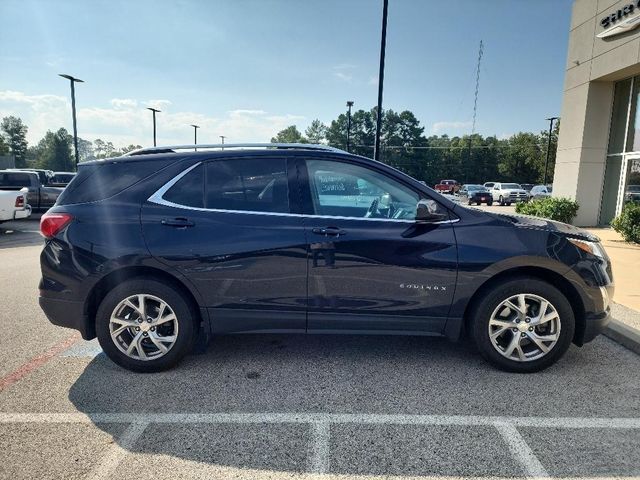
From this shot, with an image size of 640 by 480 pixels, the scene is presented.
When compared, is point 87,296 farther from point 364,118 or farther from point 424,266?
point 364,118

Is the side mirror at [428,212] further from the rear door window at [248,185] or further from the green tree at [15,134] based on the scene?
the green tree at [15,134]

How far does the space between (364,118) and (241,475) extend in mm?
91955

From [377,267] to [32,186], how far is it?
17956mm

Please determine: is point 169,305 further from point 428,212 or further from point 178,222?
point 428,212

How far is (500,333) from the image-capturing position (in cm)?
344

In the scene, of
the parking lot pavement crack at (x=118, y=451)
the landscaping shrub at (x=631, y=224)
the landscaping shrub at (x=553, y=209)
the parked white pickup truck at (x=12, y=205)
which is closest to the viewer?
the parking lot pavement crack at (x=118, y=451)

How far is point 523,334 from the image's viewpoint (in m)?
3.43

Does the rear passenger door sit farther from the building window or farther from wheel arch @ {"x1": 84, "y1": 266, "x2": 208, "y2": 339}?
the building window

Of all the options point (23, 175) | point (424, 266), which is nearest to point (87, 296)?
point (424, 266)

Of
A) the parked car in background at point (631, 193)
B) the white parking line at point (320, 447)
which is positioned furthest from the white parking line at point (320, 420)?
the parked car in background at point (631, 193)

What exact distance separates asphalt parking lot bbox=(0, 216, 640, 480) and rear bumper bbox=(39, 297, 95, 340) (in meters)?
0.41

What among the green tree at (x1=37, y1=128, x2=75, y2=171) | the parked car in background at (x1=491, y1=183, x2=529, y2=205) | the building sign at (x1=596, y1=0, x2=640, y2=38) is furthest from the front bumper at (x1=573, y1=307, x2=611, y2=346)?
the green tree at (x1=37, y1=128, x2=75, y2=171)

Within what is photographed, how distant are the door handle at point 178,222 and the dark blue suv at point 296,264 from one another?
0.04ft

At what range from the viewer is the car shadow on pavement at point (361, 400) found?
8.00 feet
